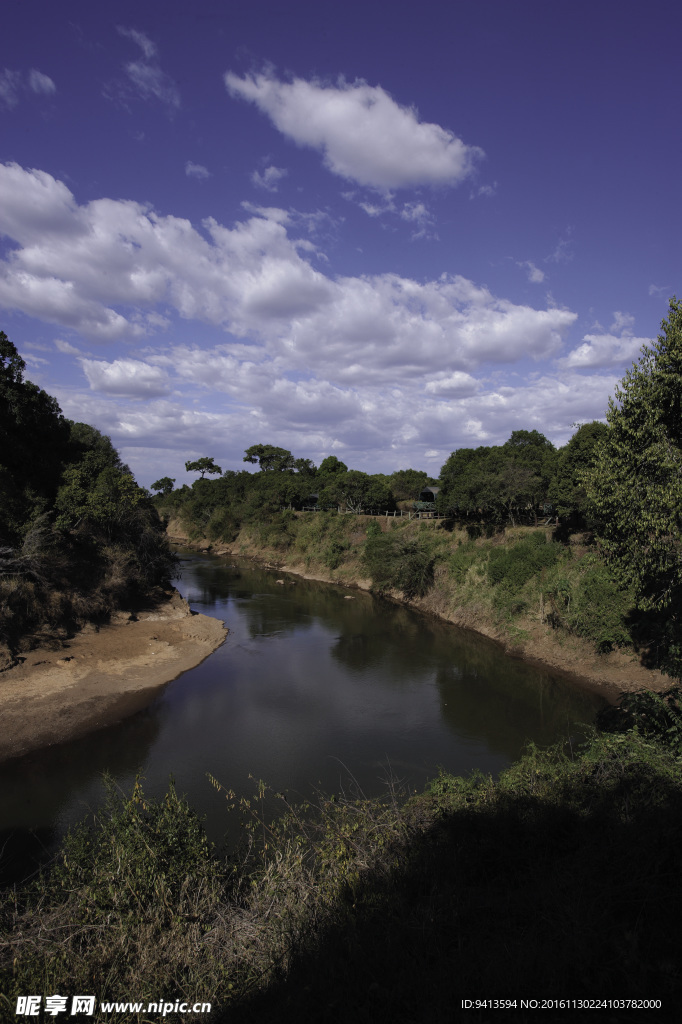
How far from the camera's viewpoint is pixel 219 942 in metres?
5.71

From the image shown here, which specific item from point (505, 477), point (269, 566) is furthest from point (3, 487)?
point (269, 566)

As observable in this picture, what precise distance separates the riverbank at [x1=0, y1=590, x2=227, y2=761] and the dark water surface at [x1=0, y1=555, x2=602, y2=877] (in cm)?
77

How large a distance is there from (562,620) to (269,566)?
39835mm

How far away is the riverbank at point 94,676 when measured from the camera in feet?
58.0

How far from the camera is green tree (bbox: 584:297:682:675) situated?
44.4ft

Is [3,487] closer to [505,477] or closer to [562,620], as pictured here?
[562,620]

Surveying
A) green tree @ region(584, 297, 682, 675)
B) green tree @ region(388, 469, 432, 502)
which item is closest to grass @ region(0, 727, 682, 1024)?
green tree @ region(584, 297, 682, 675)

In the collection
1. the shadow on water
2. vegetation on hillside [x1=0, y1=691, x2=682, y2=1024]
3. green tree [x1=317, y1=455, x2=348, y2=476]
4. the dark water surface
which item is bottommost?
the shadow on water

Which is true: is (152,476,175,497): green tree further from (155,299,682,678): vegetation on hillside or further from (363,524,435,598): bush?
(363,524,435,598): bush

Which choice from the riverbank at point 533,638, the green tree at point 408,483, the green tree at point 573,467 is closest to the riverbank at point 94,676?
the riverbank at point 533,638

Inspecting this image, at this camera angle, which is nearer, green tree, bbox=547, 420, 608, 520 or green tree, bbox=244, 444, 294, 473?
green tree, bbox=547, 420, 608, 520

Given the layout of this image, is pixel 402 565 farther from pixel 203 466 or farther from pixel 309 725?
pixel 203 466

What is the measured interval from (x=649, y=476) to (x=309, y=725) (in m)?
13.8

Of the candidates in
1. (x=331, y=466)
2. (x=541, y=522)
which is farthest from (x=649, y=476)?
(x=331, y=466)
